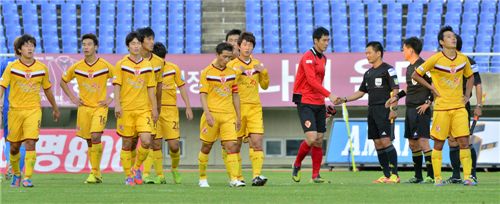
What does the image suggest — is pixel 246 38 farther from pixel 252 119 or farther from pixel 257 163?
pixel 257 163

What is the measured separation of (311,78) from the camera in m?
14.4

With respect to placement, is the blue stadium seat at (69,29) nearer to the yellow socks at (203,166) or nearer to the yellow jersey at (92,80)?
the yellow jersey at (92,80)

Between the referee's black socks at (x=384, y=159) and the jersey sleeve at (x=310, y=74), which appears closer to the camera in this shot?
the jersey sleeve at (x=310, y=74)

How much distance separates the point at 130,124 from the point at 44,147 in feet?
25.1

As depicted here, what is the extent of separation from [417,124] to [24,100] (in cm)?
530

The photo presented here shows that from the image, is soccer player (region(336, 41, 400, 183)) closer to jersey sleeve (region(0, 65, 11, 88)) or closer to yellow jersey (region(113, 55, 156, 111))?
yellow jersey (region(113, 55, 156, 111))

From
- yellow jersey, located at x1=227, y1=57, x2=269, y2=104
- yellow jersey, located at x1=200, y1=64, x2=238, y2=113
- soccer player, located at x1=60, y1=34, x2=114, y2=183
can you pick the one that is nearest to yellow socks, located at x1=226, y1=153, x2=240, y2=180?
yellow jersey, located at x1=200, y1=64, x2=238, y2=113

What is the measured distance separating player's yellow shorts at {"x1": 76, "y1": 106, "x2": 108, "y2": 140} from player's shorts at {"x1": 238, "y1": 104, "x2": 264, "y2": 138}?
6.49 feet

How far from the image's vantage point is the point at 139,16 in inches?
1145

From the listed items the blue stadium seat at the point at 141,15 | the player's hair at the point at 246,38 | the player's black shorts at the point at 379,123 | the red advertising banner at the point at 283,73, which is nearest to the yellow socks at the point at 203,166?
the player's hair at the point at 246,38

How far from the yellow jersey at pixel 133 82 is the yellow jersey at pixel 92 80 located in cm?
70

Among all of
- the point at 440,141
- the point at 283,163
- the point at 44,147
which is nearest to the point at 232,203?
the point at 440,141

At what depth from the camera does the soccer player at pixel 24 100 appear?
544 inches

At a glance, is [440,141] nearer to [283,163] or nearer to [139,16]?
[283,163]
